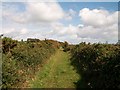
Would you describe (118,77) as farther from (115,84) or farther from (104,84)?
(104,84)

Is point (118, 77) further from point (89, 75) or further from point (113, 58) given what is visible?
point (89, 75)

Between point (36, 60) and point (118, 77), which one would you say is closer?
point (118, 77)

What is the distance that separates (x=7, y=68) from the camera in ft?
49.0

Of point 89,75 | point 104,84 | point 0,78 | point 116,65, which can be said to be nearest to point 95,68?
point 89,75

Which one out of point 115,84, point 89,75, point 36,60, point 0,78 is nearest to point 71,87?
point 89,75

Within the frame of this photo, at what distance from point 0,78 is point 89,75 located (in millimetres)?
9030

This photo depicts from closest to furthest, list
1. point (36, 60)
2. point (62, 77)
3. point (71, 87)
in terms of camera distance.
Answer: point (71, 87) < point (62, 77) < point (36, 60)

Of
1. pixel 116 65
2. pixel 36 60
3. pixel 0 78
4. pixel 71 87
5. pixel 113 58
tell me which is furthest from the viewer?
pixel 36 60

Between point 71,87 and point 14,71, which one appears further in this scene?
point 71,87

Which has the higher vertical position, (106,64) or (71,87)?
(106,64)

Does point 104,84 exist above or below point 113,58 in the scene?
below

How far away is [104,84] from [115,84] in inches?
63.7

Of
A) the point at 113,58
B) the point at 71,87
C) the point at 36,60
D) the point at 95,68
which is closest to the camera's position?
the point at 113,58

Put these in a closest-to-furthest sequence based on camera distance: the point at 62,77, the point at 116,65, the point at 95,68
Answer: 1. the point at 116,65
2. the point at 95,68
3. the point at 62,77
